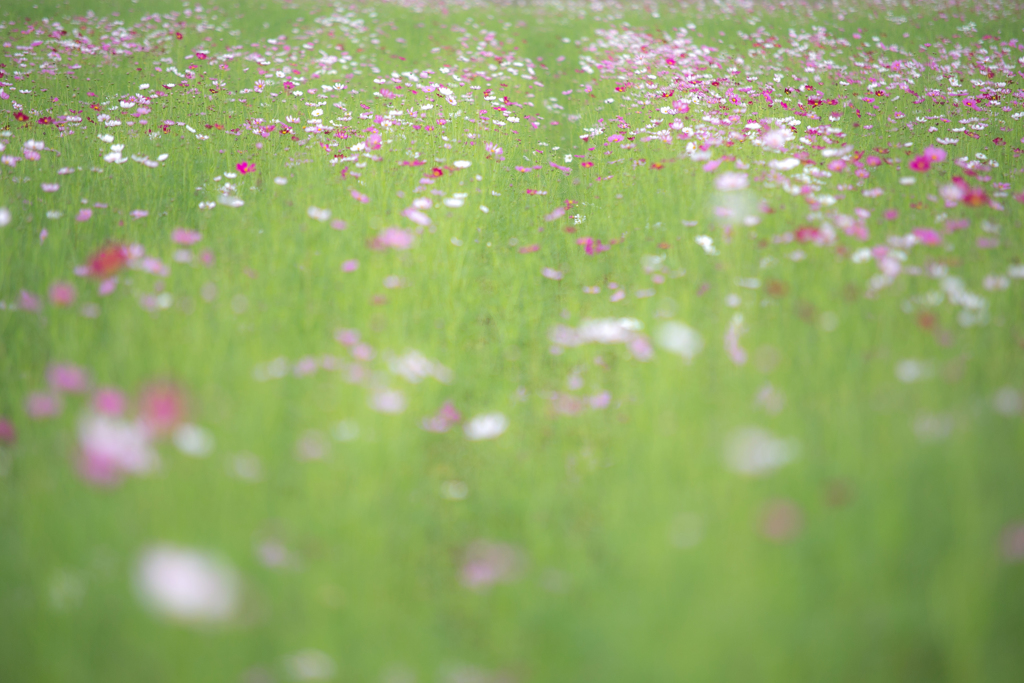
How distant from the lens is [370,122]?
5.18 metres

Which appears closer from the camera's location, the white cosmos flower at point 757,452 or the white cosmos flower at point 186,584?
the white cosmos flower at point 186,584

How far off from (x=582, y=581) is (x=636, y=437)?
1.80 feet

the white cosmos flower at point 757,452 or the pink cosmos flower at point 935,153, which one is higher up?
the pink cosmos flower at point 935,153

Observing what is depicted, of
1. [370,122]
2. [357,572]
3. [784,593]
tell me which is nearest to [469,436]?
[357,572]

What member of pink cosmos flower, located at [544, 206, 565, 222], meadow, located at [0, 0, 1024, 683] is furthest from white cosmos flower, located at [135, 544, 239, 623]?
pink cosmos flower, located at [544, 206, 565, 222]

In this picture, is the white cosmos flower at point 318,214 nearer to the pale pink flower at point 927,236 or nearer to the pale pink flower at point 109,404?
the pale pink flower at point 109,404

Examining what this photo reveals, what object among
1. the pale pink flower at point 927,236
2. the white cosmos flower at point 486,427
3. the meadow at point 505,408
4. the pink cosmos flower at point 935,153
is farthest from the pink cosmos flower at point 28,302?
the pink cosmos flower at point 935,153

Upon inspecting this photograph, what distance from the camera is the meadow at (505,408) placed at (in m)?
1.25

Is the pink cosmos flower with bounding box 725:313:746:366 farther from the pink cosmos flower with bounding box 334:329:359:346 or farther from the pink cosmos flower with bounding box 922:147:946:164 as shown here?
the pink cosmos flower with bounding box 922:147:946:164

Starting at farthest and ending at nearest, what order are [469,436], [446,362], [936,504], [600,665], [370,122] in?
[370,122] < [446,362] < [469,436] < [936,504] < [600,665]

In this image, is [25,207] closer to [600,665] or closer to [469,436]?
[469,436]

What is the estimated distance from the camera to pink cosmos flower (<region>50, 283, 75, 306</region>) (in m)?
2.34

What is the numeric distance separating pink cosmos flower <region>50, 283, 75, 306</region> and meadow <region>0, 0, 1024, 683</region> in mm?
16

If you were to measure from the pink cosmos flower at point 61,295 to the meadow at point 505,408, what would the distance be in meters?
0.02
